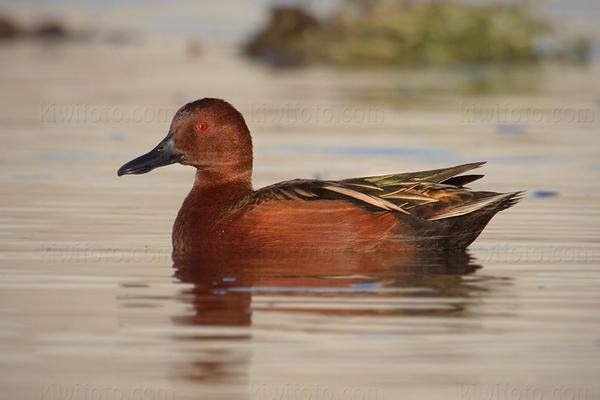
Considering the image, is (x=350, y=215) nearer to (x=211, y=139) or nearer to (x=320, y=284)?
(x=320, y=284)

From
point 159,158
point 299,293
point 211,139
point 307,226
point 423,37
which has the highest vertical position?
point 423,37

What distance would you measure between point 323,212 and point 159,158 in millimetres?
1437

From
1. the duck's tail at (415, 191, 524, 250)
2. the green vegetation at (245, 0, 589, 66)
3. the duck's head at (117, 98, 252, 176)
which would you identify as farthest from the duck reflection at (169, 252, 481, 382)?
the green vegetation at (245, 0, 589, 66)

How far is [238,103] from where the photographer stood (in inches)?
822

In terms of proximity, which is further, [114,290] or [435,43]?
[435,43]

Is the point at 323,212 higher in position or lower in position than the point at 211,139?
lower

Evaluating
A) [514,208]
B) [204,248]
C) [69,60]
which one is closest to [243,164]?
[204,248]

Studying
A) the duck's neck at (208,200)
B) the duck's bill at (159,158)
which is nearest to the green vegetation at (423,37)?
the duck's bill at (159,158)

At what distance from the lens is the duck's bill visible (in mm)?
9672

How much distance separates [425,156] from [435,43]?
718 inches

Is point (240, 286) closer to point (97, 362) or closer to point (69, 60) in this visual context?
point (97, 362)

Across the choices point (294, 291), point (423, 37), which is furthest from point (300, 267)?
point (423, 37)

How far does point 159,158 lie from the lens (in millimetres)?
9703

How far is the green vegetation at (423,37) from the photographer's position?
32.6 meters
